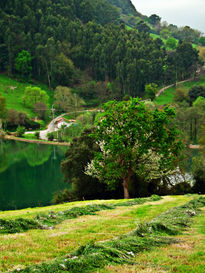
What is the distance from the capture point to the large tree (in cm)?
3722

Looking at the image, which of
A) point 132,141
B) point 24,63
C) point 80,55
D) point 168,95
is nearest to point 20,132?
point 24,63

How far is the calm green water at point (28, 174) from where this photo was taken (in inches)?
1898

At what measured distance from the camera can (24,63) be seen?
522ft

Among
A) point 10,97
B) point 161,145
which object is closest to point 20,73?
point 10,97

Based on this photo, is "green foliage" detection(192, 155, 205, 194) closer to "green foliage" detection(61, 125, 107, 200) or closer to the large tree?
the large tree

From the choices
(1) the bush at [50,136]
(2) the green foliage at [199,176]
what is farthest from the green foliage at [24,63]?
(2) the green foliage at [199,176]

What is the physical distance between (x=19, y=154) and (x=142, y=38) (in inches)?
5431

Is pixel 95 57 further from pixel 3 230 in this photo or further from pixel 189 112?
pixel 3 230

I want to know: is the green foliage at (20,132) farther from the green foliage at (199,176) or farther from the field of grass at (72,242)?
the field of grass at (72,242)

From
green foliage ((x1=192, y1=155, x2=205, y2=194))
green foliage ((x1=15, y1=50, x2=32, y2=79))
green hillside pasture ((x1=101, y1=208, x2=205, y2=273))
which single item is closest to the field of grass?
green hillside pasture ((x1=101, y1=208, x2=205, y2=273))

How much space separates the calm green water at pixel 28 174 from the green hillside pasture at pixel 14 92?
105 feet

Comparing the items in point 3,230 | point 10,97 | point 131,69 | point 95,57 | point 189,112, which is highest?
point 95,57

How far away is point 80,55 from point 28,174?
125m

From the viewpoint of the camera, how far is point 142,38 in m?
194
